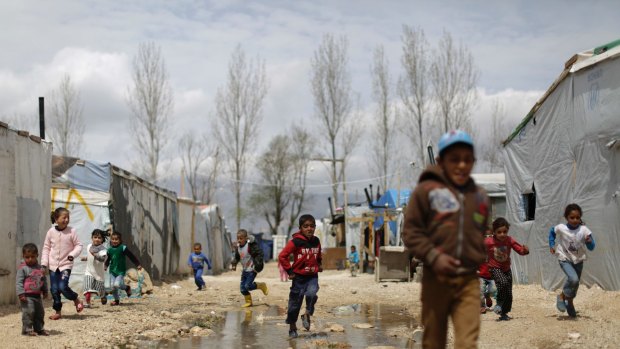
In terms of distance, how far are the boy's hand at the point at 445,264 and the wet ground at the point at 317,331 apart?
12.6 feet

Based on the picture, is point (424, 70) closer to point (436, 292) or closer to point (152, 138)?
point (152, 138)

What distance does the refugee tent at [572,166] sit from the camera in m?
12.0

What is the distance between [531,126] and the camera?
635 inches

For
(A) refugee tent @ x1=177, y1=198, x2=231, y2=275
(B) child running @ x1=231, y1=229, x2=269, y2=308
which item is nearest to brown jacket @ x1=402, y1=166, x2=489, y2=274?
(B) child running @ x1=231, y1=229, x2=269, y2=308

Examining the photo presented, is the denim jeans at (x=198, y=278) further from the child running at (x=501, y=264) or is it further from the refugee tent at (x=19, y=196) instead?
the child running at (x=501, y=264)

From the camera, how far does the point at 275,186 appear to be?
66500 millimetres

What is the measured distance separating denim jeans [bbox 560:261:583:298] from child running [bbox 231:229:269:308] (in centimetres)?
578

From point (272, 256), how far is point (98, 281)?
52.3 m

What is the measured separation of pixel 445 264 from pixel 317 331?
538 cm

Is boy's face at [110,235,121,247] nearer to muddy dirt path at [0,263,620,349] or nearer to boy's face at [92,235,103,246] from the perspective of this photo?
boy's face at [92,235,103,246]

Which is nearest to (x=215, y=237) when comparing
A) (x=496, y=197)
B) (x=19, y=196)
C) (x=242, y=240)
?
(x=496, y=197)

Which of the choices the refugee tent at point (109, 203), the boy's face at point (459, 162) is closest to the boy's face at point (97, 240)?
the refugee tent at point (109, 203)

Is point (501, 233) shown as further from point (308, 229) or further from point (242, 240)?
point (242, 240)

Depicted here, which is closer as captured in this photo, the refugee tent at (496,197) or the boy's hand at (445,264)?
the boy's hand at (445,264)
